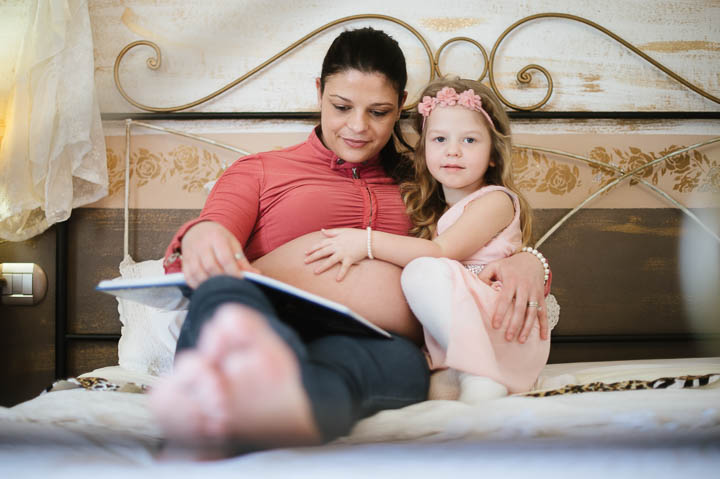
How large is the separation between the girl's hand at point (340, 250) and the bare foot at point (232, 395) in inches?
22.0

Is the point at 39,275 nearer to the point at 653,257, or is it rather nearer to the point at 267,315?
the point at 267,315

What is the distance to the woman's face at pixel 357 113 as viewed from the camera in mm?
1283

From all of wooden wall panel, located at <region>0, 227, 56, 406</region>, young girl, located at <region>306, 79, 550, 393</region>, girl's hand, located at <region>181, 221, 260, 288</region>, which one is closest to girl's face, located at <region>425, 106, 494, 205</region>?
young girl, located at <region>306, 79, 550, 393</region>

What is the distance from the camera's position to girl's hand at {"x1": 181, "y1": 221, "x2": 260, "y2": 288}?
2.85 feet

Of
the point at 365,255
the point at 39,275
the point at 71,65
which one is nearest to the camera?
the point at 365,255

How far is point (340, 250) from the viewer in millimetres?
1113

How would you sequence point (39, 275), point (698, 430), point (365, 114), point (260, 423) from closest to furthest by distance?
point (260, 423) → point (698, 430) → point (365, 114) → point (39, 275)

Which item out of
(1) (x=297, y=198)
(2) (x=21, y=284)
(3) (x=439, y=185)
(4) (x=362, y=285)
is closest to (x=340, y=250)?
(4) (x=362, y=285)

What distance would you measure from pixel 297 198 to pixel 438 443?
0.80m

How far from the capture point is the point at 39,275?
5.62ft

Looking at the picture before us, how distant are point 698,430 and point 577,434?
0.52ft

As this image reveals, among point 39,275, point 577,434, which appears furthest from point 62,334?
point 577,434

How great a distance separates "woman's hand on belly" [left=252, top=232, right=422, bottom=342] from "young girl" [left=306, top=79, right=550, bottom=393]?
21 mm

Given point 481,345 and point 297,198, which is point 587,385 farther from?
point 297,198
